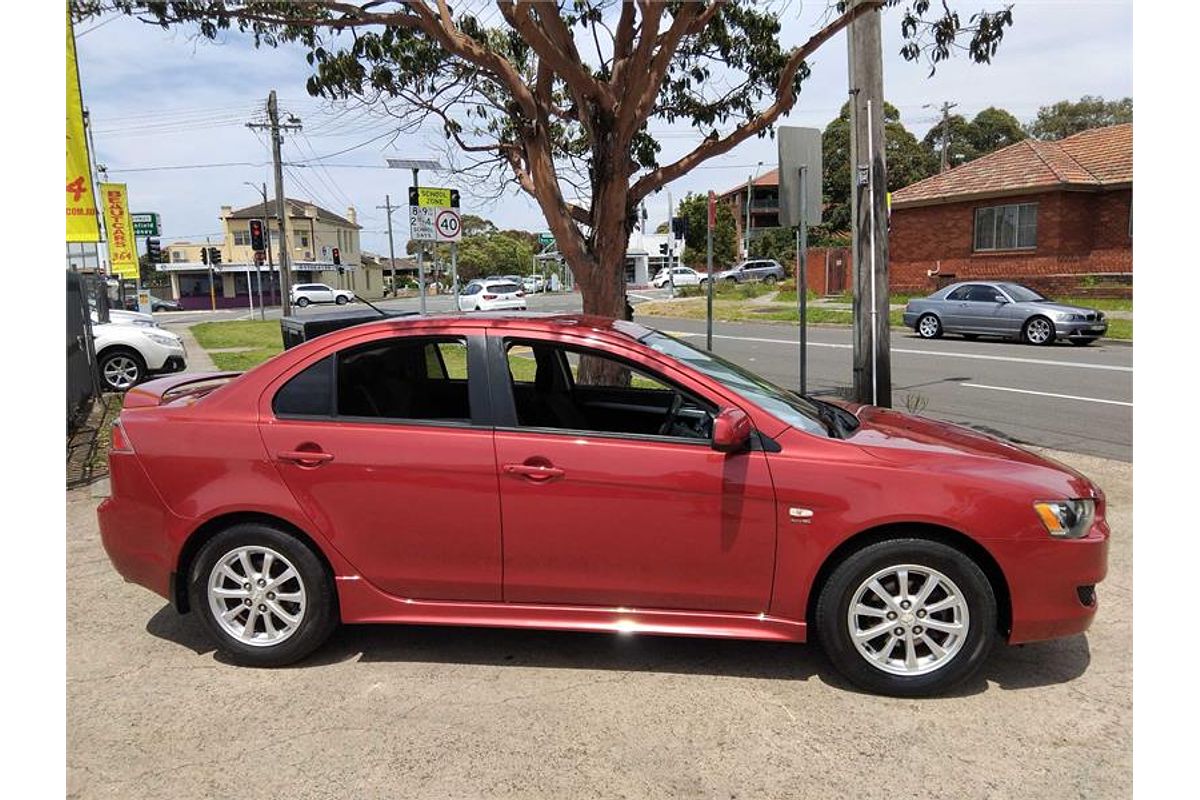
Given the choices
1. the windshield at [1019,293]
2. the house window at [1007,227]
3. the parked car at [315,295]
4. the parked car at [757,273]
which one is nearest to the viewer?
the windshield at [1019,293]

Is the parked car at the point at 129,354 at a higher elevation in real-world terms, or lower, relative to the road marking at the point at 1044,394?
higher

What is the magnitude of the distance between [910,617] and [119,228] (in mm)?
27145

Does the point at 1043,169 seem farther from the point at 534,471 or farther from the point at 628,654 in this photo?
the point at 534,471

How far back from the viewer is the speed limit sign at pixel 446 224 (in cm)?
1328

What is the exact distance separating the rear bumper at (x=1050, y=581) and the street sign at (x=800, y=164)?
5.20 meters

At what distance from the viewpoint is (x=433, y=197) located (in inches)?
522

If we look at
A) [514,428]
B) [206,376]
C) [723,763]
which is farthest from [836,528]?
[206,376]

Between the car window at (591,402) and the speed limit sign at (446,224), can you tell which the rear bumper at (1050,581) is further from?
the speed limit sign at (446,224)

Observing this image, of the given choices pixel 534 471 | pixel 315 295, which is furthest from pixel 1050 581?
pixel 315 295

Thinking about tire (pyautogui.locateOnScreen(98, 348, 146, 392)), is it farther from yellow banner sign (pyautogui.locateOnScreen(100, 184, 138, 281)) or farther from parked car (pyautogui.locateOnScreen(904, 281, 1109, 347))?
parked car (pyautogui.locateOnScreen(904, 281, 1109, 347))

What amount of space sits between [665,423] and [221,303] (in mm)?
68868

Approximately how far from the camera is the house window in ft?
87.3

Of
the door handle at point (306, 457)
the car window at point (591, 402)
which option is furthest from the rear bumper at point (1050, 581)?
the door handle at point (306, 457)
